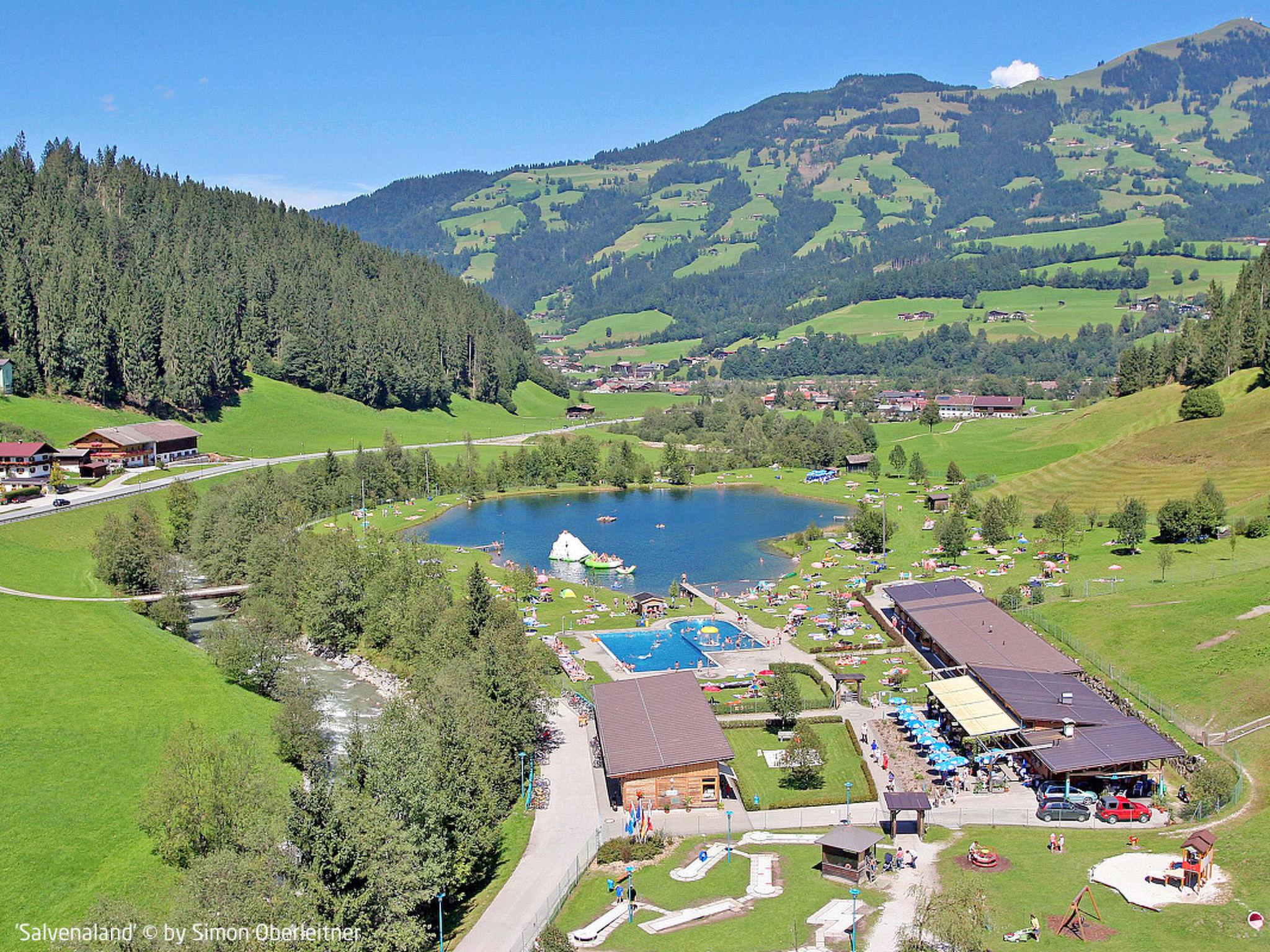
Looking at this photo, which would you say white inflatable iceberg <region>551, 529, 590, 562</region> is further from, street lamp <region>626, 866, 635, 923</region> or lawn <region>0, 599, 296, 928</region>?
street lamp <region>626, 866, 635, 923</region>

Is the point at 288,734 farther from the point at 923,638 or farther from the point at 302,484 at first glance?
the point at 302,484

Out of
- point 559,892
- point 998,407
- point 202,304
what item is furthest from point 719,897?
point 998,407

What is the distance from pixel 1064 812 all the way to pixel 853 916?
464 inches

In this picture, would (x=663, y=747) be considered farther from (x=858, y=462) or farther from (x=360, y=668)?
(x=858, y=462)

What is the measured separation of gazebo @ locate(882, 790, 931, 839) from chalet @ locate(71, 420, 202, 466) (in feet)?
266

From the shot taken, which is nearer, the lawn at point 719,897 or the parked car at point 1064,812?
the lawn at point 719,897

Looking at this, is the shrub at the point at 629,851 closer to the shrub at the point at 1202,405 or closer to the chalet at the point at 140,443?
the chalet at the point at 140,443

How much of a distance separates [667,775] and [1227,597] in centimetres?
3205

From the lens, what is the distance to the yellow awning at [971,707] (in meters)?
42.4

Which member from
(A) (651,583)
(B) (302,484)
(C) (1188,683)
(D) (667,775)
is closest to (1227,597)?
(C) (1188,683)

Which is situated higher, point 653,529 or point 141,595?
point 141,595

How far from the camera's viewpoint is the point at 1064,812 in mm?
36219

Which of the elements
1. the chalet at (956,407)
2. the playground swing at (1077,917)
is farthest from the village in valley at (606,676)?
the chalet at (956,407)

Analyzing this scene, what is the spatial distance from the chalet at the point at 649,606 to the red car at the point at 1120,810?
34.3m
